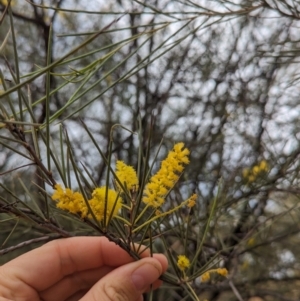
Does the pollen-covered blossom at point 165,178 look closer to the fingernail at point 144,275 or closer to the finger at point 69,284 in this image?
the fingernail at point 144,275

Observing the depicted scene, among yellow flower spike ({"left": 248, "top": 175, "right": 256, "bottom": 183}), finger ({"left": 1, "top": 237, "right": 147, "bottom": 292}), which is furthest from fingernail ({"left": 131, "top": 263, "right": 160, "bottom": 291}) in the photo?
yellow flower spike ({"left": 248, "top": 175, "right": 256, "bottom": 183})

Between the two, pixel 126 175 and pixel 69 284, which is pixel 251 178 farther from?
pixel 126 175

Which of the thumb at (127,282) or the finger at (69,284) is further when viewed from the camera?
the finger at (69,284)

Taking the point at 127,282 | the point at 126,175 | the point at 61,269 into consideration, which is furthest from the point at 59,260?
the point at 126,175

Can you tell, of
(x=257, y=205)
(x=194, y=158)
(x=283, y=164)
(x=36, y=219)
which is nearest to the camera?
(x=36, y=219)

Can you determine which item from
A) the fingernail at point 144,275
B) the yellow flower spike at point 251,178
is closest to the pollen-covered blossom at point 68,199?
the fingernail at point 144,275

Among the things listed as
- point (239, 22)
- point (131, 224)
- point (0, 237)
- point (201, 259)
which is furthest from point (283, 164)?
point (0, 237)

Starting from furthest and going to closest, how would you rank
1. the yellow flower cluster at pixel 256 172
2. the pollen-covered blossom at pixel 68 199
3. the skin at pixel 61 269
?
the yellow flower cluster at pixel 256 172
the skin at pixel 61 269
the pollen-covered blossom at pixel 68 199

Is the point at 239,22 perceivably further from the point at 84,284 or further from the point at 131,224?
the point at 131,224
